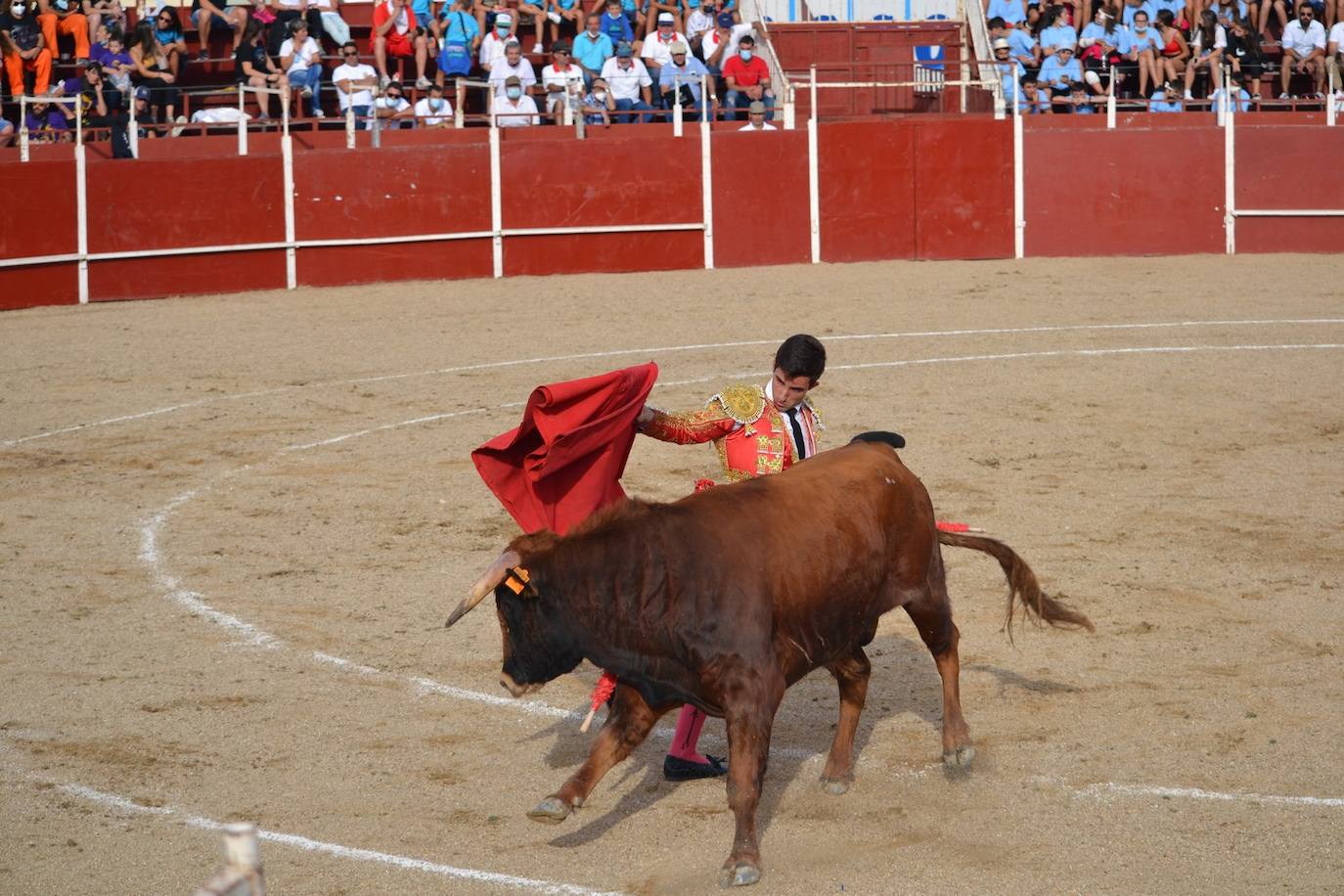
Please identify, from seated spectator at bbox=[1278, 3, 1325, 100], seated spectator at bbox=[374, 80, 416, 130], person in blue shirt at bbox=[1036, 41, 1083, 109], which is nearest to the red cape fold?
seated spectator at bbox=[374, 80, 416, 130]

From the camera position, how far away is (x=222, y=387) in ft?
39.2

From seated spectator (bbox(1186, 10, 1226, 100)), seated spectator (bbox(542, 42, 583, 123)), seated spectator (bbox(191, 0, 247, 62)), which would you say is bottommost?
seated spectator (bbox(542, 42, 583, 123))

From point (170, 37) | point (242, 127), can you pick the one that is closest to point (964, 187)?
point (242, 127)

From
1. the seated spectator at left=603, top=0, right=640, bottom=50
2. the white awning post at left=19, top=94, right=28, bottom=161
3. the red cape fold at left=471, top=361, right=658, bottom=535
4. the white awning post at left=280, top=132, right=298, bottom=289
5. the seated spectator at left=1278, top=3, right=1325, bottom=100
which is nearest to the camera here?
the red cape fold at left=471, top=361, right=658, bottom=535

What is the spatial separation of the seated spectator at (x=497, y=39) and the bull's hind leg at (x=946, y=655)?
13.9m

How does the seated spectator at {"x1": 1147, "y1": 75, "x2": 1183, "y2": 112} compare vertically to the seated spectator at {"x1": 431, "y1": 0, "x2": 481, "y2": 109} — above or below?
below

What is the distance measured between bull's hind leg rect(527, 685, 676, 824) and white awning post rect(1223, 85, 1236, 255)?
14340mm

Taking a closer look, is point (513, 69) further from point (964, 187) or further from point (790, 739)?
point (790, 739)

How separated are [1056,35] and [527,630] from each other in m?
16.5

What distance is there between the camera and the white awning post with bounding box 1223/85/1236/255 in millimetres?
17438

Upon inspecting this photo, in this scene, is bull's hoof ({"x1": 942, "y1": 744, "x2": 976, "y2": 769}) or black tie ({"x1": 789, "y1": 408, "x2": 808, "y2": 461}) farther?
black tie ({"x1": 789, "y1": 408, "x2": 808, "y2": 461})

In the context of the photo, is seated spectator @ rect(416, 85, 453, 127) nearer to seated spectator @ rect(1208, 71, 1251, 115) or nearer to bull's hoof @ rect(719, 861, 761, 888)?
seated spectator @ rect(1208, 71, 1251, 115)

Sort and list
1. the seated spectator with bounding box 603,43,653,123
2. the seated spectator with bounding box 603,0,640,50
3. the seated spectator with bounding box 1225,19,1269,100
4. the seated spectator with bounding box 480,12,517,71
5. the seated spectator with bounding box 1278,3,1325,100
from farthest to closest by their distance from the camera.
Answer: the seated spectator with bounding box 1278,3,1325,100, the seated spectator with bounding box 1225,19,1269,100, the seated spectator with bounding box 603,0,640,50, the seated spectator with bounding box 480,12,517,71, the seated spectator with bounding box 603,43,653,123

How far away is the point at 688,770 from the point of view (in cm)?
526
